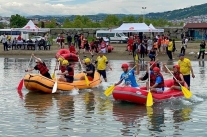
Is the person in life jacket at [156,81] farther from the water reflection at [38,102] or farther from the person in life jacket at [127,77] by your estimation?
the water reflection at [38,102]

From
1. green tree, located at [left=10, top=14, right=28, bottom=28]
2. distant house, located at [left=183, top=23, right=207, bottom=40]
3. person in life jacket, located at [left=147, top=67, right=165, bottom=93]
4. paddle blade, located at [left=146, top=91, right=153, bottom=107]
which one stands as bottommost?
paddle blade, located at [left=146, top=91, right=153, bottom=107]

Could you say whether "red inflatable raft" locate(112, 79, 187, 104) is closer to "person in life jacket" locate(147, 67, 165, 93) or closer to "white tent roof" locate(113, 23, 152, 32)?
"person in life jacket" locate(147, 67, 165, 93)

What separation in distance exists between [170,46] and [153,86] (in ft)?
67.5

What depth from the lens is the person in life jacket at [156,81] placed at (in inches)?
661

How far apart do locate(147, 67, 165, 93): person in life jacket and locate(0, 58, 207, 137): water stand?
0.53m

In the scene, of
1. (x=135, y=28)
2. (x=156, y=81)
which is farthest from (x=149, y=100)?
(x=135, y=28)

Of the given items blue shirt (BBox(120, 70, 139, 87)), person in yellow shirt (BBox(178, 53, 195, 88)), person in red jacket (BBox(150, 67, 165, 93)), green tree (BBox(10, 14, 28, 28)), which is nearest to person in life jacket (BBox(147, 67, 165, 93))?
person in red jacket (BBox(150, 67, 165, 93))

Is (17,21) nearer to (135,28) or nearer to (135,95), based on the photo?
(135,28)

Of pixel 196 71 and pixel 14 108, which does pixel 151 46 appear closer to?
pixel 196 71

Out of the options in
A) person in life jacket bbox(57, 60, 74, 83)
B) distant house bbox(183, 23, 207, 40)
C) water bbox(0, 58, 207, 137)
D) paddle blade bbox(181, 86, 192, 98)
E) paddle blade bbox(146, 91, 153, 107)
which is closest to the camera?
water bbox(0, 58, 207, 137)

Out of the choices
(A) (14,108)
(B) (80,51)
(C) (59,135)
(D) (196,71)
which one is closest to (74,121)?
(C) (59,135)

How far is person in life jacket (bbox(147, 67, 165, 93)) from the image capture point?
1680 cm

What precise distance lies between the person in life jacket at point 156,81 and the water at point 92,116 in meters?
0.53

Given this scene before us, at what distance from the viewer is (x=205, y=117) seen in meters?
14.6
